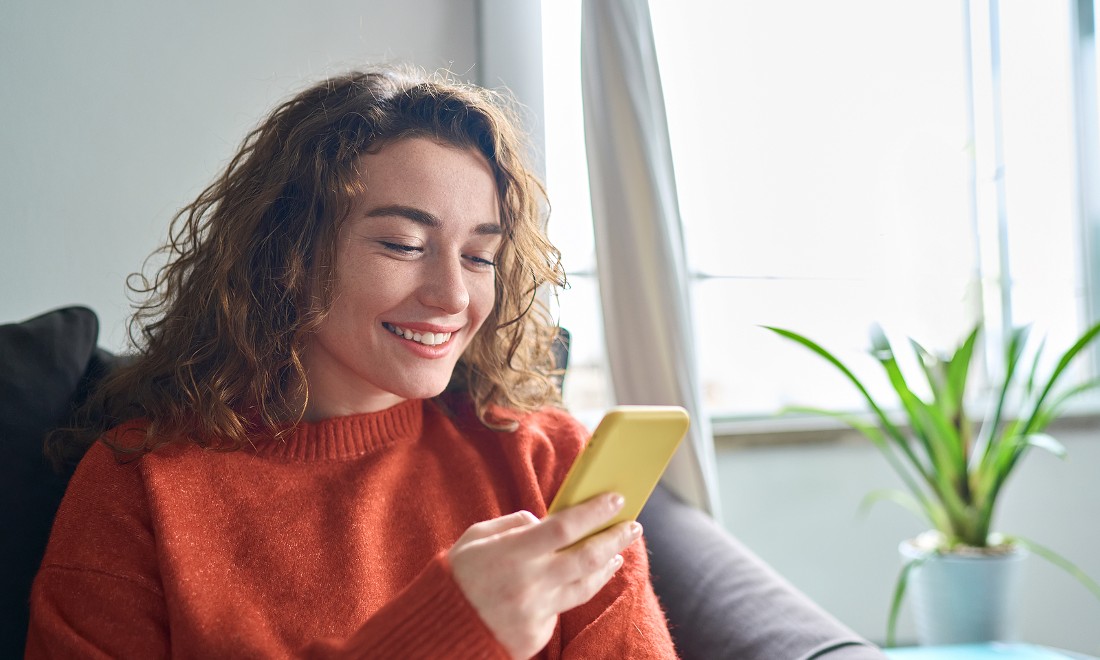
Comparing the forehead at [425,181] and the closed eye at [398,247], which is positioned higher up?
the forehead at [425,181]

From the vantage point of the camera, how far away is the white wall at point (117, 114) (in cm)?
143

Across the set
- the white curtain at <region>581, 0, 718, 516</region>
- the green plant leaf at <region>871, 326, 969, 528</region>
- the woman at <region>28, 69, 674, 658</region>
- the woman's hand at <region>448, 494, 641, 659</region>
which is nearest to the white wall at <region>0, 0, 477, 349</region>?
the white curtain at <region>581, 0, 718, 516</region>

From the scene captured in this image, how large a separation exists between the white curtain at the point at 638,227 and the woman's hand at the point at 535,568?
850 millimetres

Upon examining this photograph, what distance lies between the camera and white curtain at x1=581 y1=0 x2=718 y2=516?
1536 millimetres

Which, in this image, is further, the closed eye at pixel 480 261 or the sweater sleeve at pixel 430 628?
the closed eye at pixel 480 261

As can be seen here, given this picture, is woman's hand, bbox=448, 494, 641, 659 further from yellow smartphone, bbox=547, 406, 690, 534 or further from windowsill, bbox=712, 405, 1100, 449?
windowsill, bbox=712, 405, 1100, 449

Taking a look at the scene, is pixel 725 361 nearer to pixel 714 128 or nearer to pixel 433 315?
pixel 714 128

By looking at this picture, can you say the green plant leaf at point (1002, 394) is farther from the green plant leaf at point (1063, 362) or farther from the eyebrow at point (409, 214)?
the eyebrow at point (409, 214)

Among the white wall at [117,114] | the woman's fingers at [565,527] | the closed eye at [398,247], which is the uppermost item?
the white wall at [117,114]

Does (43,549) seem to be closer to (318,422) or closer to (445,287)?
(318,422)

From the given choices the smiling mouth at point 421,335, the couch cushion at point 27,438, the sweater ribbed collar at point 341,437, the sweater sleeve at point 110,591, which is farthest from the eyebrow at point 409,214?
the couch cushion at point 27,438

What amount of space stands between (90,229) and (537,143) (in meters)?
0.83

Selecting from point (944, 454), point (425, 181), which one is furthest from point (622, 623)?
point (944, 454)

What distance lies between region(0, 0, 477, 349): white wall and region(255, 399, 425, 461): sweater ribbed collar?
0.68 m
